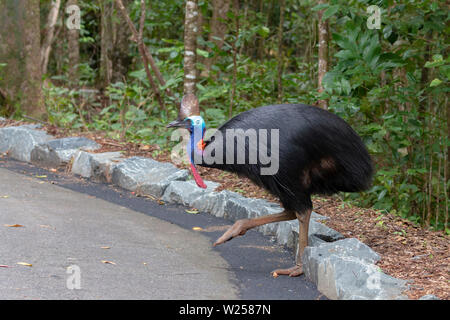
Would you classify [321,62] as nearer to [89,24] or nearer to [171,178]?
[171,178]

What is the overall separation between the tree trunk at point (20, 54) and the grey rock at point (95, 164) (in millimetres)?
2094

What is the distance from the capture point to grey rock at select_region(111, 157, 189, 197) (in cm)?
618

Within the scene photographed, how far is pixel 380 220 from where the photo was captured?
201 inches

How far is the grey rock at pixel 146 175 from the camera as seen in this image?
6.18 metres

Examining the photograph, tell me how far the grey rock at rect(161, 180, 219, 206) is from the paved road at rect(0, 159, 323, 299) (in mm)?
123

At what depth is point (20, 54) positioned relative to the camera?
8.59 m

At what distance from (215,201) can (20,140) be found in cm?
317

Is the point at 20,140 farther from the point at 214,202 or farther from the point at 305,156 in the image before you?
the point at 305,156

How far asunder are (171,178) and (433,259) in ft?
9.65

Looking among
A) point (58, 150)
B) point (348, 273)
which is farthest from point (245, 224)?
point (58, 150)
